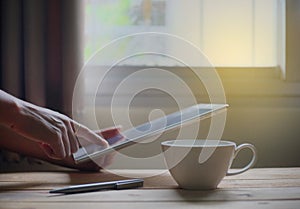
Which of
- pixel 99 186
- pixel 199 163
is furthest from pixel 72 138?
pixel 199 163

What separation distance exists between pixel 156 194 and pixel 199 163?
0.09 m

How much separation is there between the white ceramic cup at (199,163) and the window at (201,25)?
2.47 feet

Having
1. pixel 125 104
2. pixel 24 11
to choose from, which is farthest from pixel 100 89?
pixel 24 11

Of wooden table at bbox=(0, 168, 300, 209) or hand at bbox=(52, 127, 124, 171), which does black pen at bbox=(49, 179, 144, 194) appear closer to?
wooden table at bbox=(0, 168, 300, 209)

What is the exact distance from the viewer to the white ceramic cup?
31.5 inches

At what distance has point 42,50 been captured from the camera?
1.35 meters

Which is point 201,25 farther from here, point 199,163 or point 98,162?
point 199,163

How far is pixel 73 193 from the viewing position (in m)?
0.80

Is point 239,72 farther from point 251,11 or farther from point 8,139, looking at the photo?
point 8,139

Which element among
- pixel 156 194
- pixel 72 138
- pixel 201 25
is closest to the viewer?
pixel 156 194

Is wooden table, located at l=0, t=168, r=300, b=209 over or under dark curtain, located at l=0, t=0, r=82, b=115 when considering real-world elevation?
under

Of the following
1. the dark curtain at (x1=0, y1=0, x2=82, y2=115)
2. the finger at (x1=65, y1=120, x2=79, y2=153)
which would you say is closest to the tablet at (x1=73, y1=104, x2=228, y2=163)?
the finger at (x1=65, y1=120, x2=79, y2=153)

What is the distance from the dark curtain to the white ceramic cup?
589 millimetres

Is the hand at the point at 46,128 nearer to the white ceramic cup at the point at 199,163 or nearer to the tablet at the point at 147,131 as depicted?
the tablet at the point at 147,131
